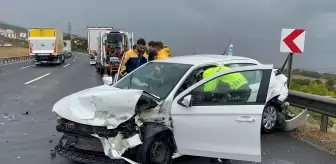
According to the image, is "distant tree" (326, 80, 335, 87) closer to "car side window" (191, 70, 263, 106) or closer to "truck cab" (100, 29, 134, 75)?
"car side window" (191, 70, 263, 106)

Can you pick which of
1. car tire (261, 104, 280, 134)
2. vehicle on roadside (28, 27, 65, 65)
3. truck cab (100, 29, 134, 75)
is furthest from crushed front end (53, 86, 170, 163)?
vehicle on roadside (28, 27, 65, 65)

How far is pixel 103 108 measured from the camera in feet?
15.5

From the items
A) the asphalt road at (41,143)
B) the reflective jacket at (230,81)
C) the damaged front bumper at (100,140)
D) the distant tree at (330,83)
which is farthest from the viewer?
the distant tree at (330,83)

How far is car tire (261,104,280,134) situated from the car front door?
7.95 feet

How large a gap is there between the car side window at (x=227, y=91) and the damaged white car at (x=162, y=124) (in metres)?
0.01

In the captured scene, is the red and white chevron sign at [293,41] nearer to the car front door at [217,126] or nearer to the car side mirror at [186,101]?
the car front door at [217,126]

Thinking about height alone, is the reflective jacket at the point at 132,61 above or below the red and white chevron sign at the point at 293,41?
below

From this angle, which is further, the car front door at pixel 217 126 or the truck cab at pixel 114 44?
the truck cab at pixel 114 44

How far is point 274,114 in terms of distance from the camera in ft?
24.1

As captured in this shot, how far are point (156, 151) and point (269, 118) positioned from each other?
3320 millimetres

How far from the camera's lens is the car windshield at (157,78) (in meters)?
5.37

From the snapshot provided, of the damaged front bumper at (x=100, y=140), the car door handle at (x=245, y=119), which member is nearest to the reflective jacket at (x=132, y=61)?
the damaged front bumper at (x=100, y=140)

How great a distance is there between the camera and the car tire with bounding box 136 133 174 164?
4.67 m

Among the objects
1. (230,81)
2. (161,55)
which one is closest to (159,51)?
(161,55)
